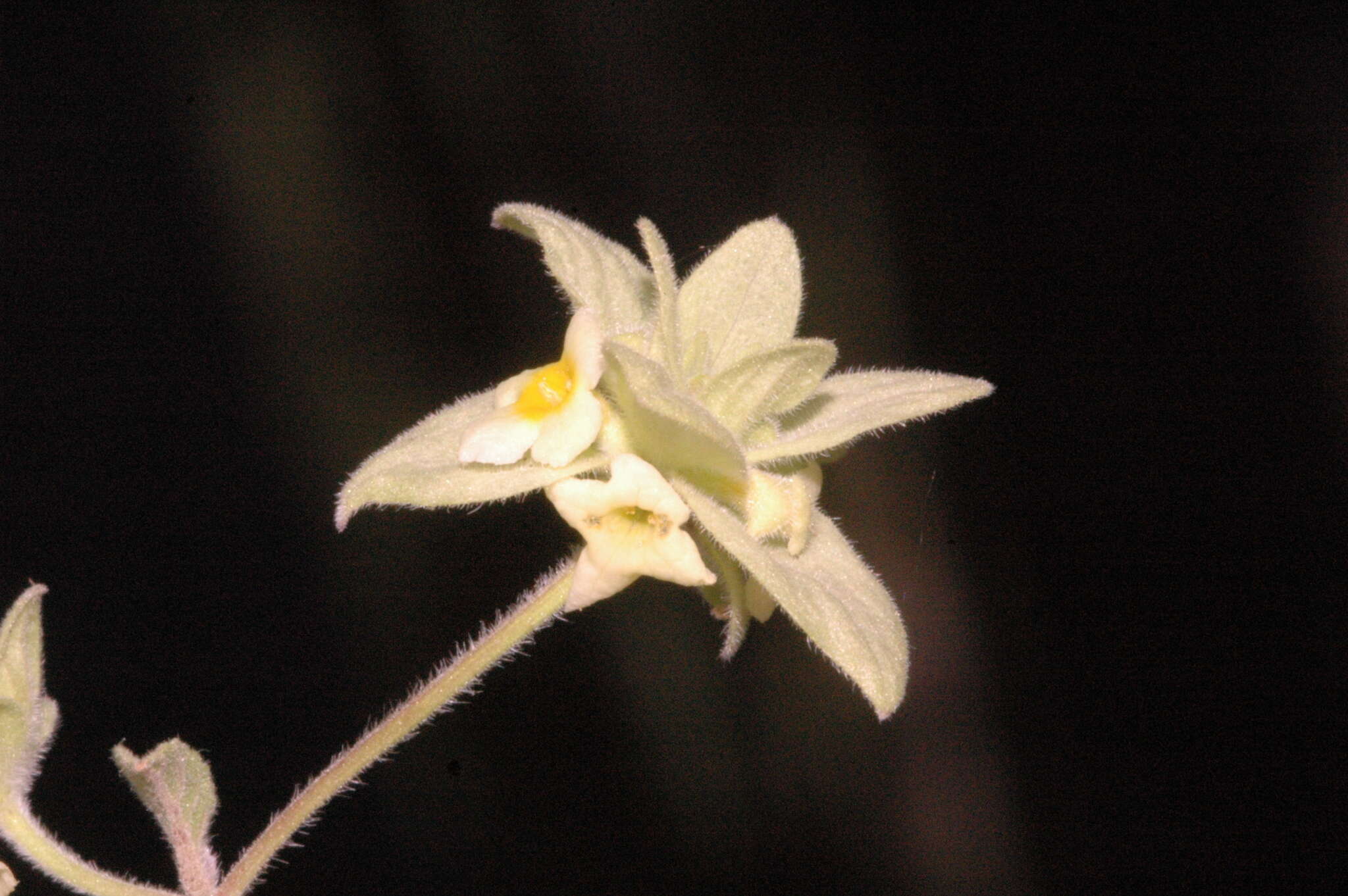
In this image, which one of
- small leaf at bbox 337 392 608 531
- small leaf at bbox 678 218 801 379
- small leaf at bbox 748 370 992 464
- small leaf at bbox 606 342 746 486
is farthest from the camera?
small leaf at bbox 678 218 801 379

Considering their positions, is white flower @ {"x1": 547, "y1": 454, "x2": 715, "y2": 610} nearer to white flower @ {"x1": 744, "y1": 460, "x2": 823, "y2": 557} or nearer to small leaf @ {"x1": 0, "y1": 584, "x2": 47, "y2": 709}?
white flower @ {"x1": 744, "y1": 460, "x2": 823, "y2": 557}

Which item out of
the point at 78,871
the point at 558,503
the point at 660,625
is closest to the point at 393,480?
the point at 558,503

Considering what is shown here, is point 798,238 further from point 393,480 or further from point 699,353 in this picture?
point 393,480

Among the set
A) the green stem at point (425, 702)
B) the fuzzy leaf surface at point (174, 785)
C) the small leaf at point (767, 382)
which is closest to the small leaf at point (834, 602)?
Result: the small leaf at point (767, 382)

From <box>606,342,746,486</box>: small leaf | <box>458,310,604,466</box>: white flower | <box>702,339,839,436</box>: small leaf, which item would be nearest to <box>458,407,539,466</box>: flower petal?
<box>458,310,604,466</box>: white flower

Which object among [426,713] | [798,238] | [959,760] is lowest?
[959,760]

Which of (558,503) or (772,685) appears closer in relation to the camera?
(558,503)

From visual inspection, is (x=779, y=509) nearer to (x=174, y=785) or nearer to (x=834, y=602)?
(x=834, y=602)
